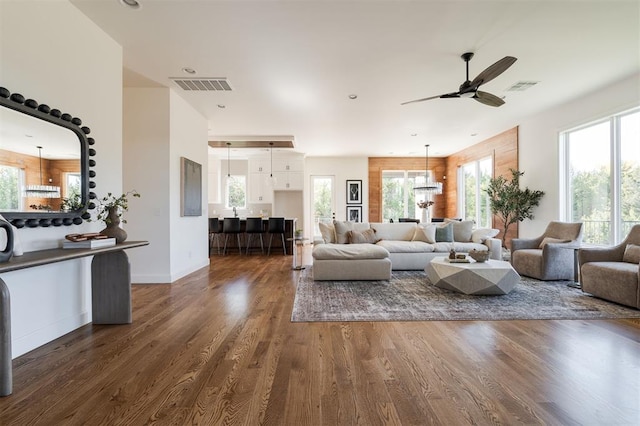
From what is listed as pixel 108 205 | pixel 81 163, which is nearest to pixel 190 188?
pixel 108 205

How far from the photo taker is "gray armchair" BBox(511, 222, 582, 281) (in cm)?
448

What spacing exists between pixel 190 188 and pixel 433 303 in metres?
4.16

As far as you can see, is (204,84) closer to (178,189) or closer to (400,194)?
(178,189)

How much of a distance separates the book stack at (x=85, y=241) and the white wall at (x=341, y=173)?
25.4 ft

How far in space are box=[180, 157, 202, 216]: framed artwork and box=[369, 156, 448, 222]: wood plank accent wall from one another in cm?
619

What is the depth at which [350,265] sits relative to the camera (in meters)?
4.50

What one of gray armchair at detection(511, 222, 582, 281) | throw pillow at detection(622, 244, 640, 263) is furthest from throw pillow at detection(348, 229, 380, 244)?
throw pillow at detection(622, 244, 640, 263)

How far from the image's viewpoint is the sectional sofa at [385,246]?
14.8 feet

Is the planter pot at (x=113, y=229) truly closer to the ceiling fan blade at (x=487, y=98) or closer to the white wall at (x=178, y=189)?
the white wall at (x=178, y=189)

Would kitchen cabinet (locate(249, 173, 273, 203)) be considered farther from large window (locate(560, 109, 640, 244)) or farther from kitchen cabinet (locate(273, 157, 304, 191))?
large window (locate(560, 109, 640, 244))

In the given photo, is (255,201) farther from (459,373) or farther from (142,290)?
(459,373)

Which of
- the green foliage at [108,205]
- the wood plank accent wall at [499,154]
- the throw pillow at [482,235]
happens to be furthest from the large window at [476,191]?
the green foliage at [108,205]

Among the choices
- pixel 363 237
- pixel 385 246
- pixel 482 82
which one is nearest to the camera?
pixel 482 82

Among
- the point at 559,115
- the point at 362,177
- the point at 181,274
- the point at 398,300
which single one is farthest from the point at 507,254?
the point at 181,274
